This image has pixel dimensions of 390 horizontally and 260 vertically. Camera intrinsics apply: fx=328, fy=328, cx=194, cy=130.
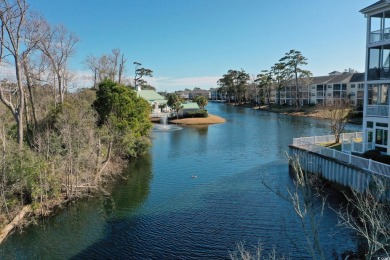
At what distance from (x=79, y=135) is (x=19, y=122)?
161 inches

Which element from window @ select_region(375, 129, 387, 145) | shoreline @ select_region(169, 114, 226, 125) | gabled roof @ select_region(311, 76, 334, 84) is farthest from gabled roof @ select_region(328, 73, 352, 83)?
window @ select_region(375, 129, 387, 145)

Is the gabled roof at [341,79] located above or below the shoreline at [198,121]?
above

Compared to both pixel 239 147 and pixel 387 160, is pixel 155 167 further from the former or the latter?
pixel 387 160

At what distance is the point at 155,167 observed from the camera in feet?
108

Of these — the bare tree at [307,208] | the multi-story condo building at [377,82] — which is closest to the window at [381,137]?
the multi-story condo building at [377,82]

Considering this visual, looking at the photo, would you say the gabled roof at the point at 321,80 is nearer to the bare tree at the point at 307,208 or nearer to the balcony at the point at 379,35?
the balcony at the point at 379,35

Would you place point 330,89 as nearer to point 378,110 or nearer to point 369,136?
point 369,136

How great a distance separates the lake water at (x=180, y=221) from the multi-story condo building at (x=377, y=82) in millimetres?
6154

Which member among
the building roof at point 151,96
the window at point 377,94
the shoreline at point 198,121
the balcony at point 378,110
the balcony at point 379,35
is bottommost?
the shoreline at point 198,121

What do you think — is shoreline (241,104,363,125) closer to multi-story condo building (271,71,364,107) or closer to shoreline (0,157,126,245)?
multi-story condo building (271,71,364,107)

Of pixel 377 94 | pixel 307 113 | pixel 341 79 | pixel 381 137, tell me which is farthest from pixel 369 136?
pixel 341 79

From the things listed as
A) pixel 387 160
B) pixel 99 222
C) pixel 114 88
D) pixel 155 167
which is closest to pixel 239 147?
pixel 155 167

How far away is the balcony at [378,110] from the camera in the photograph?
23.0 metres

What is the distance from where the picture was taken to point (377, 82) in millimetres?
23625
